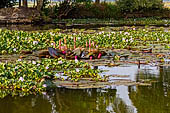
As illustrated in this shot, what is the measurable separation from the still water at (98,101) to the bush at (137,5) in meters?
34.3

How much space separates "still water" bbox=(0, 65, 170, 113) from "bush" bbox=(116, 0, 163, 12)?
34256 mm

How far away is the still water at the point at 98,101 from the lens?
7.41 meters

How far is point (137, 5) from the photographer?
42875 mm

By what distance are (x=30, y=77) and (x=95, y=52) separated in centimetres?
402

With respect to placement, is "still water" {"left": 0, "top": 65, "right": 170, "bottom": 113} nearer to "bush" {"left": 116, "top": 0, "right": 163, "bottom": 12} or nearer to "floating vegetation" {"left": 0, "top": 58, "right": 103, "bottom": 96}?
"floating vegetation" {"left": 0, "top": 58, "right": 103, "bottom": 96}

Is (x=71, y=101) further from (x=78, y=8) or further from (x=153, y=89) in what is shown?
(x=78, y=8)

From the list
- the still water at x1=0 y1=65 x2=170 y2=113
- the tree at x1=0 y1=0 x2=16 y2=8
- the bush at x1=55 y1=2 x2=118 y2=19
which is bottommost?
the still water at x1=0 y1=65 x2=170 y2=113

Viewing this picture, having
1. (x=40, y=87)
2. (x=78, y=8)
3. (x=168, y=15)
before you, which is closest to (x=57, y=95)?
(x=40, y=87)

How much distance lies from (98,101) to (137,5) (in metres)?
35.8

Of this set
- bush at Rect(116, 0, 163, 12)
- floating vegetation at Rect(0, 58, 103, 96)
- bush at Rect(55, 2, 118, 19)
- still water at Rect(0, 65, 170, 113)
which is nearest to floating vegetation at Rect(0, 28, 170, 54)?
floating vegetation at Rect(0, 58, 103, 96)

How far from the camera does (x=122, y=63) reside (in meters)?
11.9

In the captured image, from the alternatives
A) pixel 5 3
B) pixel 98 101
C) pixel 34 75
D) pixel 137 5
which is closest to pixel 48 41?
pixel 34 75

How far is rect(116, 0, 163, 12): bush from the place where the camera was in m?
43.0

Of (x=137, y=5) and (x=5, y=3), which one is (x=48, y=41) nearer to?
(x=5, y=3)
